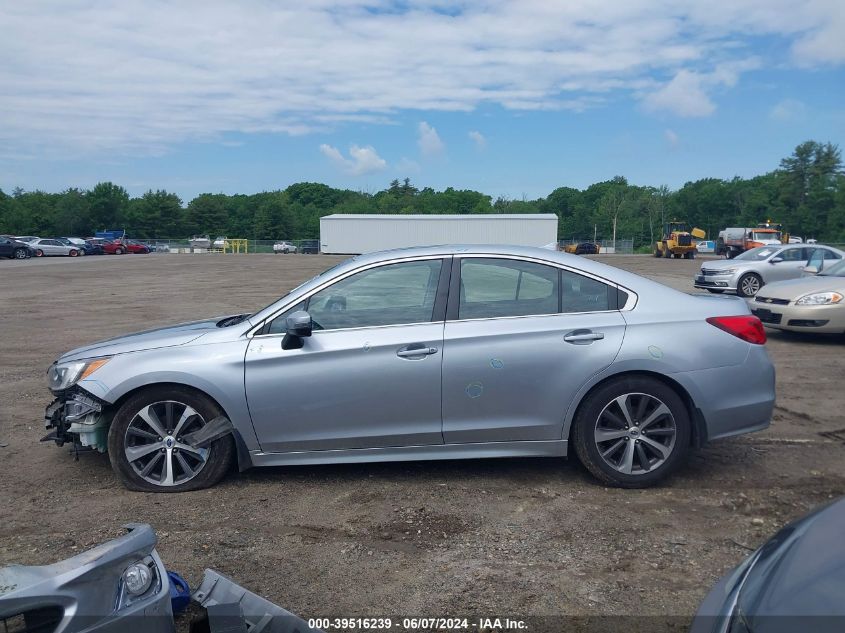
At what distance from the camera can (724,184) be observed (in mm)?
133625

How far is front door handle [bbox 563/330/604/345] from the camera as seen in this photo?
15.9 feet

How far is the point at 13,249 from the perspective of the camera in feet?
163

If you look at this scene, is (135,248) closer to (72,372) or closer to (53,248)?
(53,248)

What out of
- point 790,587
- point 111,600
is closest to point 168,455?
point 111,600

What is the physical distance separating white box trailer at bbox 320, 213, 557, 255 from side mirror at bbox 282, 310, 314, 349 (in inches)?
2285

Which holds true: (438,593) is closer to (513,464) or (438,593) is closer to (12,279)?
(513,464)

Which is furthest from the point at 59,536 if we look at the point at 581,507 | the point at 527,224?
the point at 527,224

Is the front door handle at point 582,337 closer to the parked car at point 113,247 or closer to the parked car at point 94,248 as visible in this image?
the parked car at point 94,248

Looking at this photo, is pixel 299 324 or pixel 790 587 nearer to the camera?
pixel 790 587

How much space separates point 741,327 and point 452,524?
2.33 meters

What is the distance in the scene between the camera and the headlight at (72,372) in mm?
4902

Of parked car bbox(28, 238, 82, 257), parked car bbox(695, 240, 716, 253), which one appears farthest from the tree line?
parked car bbox(28, 238, 82, 257)

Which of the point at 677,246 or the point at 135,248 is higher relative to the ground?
the point at 677,246

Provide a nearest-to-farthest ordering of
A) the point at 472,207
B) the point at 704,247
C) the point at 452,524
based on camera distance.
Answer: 1. the point at 452,524
2. the point at 704,247
3. the point at 472,207
